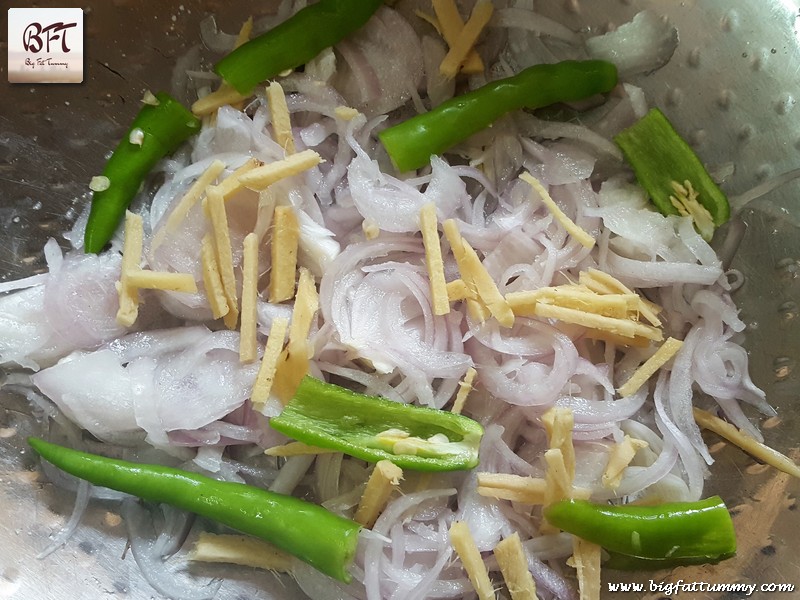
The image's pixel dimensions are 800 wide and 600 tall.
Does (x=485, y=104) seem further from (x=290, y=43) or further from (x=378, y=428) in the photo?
(x=378, y=428)

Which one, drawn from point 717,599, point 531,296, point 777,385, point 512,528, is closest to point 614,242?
point 531,296

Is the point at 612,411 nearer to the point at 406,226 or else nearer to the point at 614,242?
the point at 614,242

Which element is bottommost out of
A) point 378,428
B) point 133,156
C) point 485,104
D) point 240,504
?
point 240,504

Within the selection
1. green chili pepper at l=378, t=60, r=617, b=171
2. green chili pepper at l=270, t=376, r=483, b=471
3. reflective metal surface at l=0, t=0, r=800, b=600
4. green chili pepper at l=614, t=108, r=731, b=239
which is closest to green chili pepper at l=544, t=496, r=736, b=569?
reflective metal surface at l=0, t=0, r=800, b=600

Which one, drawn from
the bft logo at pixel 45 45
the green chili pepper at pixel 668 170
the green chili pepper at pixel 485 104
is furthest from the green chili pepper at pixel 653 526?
the bft logo at pixel 45 45

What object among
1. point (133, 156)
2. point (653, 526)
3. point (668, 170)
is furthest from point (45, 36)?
point (653, 526)

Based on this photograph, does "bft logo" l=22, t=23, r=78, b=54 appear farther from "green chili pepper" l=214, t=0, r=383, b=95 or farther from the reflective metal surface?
"green chili pepper" l=214, t=0, r=383, b=95
